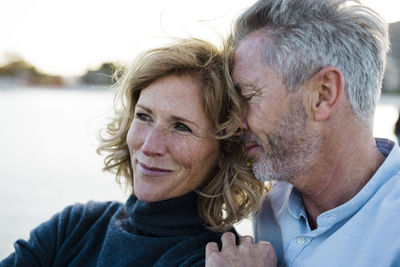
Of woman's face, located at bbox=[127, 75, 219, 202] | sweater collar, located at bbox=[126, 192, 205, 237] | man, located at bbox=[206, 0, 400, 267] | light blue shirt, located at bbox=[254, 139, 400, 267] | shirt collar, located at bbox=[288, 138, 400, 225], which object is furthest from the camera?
sweater collar, located at bbox=[126, 192, 205, 237]

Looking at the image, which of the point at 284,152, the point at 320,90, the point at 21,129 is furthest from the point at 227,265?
the point at 21,129

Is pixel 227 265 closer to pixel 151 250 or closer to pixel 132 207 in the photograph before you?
pixel 151 250

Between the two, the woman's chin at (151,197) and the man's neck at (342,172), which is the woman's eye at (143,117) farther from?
the man's neck at (342,172)

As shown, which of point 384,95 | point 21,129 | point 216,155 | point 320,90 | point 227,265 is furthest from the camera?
point 384,95

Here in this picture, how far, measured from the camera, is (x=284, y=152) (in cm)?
161

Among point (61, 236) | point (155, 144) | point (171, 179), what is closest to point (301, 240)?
point (171, 179)

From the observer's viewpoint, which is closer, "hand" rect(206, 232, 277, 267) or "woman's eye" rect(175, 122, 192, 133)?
"hand" rect(206, 232, 277, 267)

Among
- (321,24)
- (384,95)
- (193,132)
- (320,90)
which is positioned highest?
(321,24)

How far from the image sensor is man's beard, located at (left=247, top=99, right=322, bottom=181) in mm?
1570

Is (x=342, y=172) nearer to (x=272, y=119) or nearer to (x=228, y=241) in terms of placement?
(x=272, y=119)

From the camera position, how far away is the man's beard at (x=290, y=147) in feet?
5.15

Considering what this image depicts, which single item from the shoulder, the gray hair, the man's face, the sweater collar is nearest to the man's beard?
the man's face

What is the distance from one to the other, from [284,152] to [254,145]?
0.51ft

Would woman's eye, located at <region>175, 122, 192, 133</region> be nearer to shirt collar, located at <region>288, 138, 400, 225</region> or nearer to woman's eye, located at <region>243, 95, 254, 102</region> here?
woman's eye, located at <region>243, 95, 254, 102</region>
